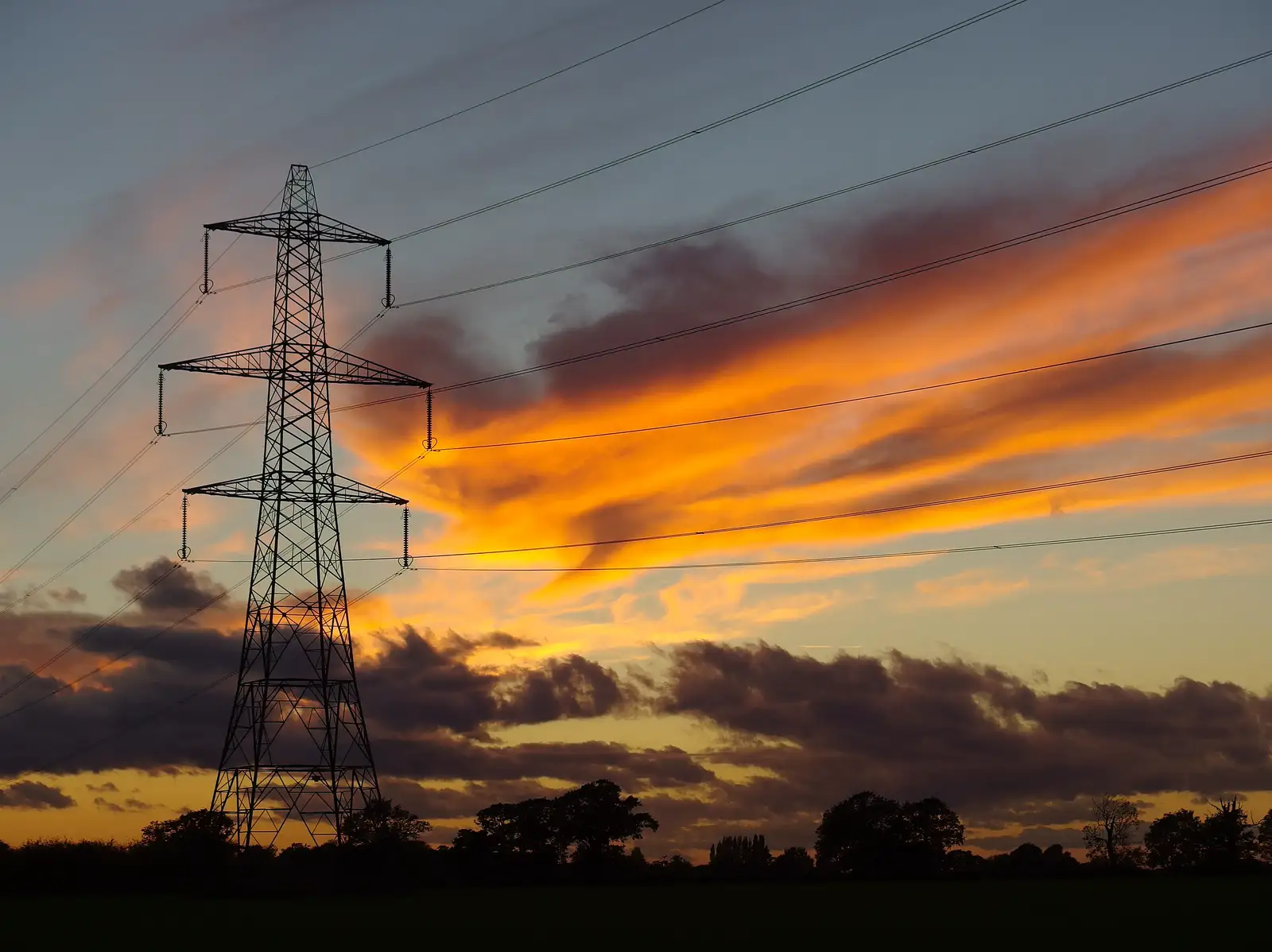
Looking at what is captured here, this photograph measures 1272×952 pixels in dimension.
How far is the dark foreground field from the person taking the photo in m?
57.3

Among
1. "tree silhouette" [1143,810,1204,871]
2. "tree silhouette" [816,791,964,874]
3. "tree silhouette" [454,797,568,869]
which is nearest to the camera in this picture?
"tree silhouette" [454,797,568,869]

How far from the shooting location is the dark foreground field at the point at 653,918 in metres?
57.3

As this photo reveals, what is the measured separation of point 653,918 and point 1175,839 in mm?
144721

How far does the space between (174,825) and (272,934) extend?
123ft

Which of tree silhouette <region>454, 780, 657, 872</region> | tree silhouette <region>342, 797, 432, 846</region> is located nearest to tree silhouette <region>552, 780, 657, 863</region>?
tree silhouette <region>454, 780, 657, 872</region>

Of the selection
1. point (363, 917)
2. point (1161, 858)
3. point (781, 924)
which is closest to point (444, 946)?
point (363, 917)

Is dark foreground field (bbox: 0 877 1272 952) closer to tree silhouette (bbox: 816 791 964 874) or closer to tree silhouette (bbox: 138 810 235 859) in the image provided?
tree silhouette (bbox: 138 810 235 859)

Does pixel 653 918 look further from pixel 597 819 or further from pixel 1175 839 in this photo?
pixel 1175 839

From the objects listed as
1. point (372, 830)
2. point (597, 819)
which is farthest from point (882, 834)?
point (372, 830)

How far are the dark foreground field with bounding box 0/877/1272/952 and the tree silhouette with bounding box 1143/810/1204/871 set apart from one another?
310ft

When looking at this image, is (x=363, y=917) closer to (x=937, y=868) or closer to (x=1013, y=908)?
(x=1013, y=908)

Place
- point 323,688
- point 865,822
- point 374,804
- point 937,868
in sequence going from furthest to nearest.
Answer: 1. point 865,822
2. point 937,868
3. point 374,804
4. point 323,688

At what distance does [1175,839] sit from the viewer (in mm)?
192250

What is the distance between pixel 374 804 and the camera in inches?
2709
